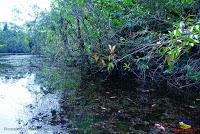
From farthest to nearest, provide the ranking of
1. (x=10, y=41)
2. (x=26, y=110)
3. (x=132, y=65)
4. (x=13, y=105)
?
1. (x=10, y=41)
2. (x=132, y=65)
3. (x=13, y=105)
4. (x=26, y=110)

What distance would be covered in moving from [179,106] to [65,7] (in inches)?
210

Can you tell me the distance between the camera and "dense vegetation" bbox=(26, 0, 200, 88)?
236cm

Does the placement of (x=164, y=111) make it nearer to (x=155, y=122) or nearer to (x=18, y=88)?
(x=155, y=122)

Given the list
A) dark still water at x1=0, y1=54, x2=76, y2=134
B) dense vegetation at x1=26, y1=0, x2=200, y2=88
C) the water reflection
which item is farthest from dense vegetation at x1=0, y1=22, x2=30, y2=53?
dark still water at x1=0, y1=54, x2=76, y2=134

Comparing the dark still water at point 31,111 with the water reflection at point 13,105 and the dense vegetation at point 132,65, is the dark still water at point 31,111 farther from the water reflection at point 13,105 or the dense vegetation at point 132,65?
the dense vegetation at point 132,65

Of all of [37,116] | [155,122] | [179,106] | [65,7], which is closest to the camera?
[155,122]

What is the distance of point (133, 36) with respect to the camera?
4926mm

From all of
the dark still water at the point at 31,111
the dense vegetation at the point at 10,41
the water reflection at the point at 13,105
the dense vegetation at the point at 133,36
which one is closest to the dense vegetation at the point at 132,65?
the dense vegetation at the point at 133,36

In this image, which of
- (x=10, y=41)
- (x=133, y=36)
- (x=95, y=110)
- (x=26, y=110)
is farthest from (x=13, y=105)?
(x=10, y=41)

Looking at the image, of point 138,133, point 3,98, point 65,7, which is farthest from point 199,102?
point 65,7

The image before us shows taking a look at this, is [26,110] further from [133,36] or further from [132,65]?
[132,65]

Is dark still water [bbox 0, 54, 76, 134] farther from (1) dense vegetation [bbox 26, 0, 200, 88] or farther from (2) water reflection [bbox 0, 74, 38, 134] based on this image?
(1) dense vegetation [bbox 26, 0, 200, 88]

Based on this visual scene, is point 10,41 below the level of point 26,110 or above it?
above

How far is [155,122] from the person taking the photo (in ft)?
14.0
